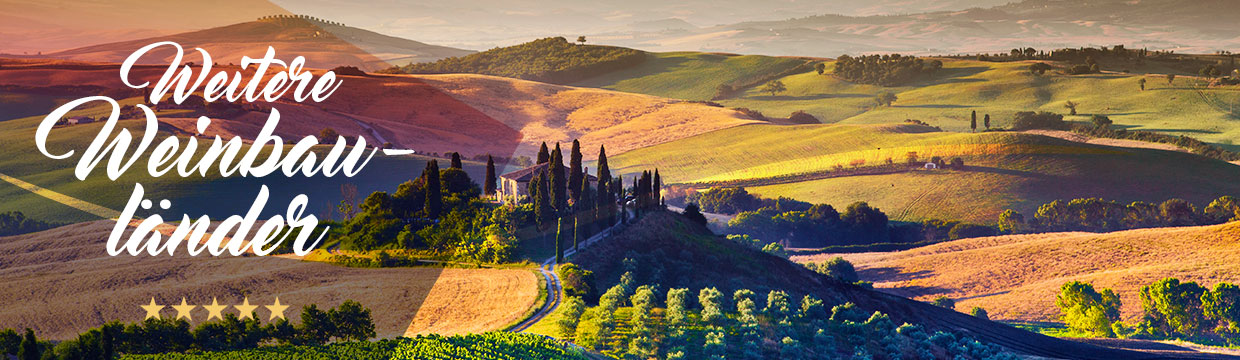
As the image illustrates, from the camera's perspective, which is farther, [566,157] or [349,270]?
[566,157]

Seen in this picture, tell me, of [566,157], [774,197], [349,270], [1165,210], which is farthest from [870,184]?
[349,270]

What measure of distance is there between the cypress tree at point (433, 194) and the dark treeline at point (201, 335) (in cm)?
2627

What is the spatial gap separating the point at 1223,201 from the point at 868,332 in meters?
108

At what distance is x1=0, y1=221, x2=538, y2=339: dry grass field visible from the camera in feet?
193

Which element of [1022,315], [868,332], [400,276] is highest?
[400,276]

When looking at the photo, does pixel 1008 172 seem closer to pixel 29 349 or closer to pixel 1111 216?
pixel 1111 216

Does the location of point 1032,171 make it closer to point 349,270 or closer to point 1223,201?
point 1223,201

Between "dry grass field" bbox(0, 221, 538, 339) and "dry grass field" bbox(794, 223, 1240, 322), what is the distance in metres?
57.8

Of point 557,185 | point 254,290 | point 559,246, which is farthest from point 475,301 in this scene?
point 557,185

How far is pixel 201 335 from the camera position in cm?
5106

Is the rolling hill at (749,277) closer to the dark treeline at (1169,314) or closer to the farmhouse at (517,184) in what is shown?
the farmhouse at (517,184)

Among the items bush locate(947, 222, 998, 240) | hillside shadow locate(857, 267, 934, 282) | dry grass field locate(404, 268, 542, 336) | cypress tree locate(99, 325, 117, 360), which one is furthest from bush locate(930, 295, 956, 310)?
cypress tree locate(99, 325, 117, 360)

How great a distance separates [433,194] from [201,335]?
3114 centimetres

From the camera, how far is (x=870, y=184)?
167250mm
